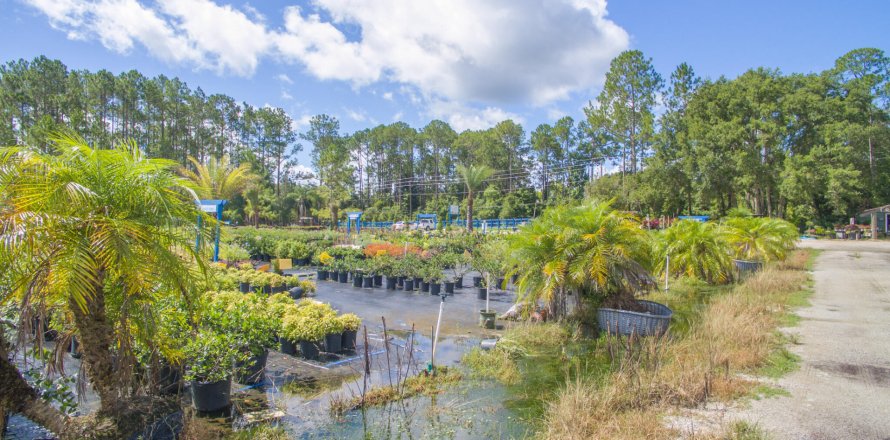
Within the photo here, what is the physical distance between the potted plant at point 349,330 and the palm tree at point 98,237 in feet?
9.37

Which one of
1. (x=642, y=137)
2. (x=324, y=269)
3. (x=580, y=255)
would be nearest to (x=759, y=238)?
(x=580, y=255)

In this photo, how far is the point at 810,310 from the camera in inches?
377

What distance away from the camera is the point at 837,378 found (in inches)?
212

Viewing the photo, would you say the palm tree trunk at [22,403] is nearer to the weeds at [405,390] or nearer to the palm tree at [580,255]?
the weeds at [405,390]

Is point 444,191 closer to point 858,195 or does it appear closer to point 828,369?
point 858,195

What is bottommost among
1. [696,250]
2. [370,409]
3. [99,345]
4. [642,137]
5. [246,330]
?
[370,409]

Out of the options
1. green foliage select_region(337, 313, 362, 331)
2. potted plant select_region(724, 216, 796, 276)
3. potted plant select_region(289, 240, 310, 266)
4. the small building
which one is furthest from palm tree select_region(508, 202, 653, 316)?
the small building

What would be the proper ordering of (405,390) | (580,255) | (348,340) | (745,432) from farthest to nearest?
(580,255)
(348,340)
(405,390)
(745,432)

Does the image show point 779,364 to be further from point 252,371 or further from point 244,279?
point 244,279

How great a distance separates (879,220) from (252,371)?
48.7 m

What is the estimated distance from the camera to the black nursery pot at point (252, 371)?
495 centimetres

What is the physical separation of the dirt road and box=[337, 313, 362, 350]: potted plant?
4.36 metres

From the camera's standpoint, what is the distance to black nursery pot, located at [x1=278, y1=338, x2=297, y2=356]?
243 inches

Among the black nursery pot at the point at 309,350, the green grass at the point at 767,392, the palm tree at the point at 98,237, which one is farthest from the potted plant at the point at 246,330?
the green grass at the point at 767,392
